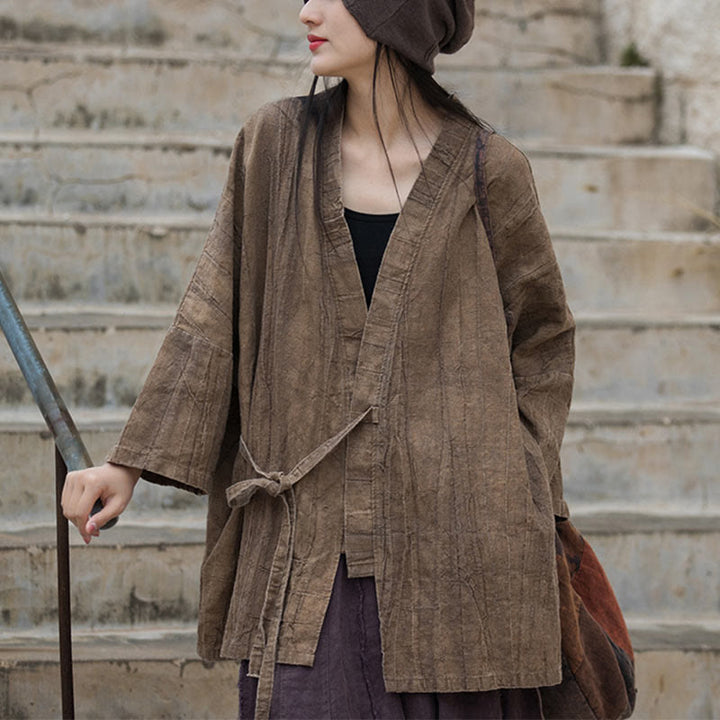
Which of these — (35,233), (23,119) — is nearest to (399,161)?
(35,233)

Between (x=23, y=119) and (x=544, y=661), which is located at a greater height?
(x=23, y=119)

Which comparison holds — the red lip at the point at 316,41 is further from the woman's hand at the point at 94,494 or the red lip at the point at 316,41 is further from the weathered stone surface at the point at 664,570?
the weathered stone surface at the point at 664,570

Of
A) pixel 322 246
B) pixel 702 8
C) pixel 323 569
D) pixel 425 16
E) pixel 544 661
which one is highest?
pixel 702 8

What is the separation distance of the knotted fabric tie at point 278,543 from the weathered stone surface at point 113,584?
1153 millimetres

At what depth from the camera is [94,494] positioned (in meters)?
2.03

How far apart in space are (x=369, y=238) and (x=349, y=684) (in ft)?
2.28

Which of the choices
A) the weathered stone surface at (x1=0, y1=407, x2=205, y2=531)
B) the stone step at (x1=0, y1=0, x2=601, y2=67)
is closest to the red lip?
the weathered stone surface at (x1=0, y1=407, x2=205, y2=531)

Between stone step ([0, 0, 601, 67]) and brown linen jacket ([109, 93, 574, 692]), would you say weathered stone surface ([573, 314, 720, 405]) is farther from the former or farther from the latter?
brown linen jacket ([109, 93, 574, 692])

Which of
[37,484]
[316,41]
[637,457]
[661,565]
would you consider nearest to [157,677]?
[37,484]

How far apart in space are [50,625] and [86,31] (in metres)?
2.41

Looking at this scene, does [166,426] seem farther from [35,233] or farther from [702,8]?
[702,8]

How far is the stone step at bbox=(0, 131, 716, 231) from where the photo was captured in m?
4.11

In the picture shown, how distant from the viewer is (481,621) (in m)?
2.05

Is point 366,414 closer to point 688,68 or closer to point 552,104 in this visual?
point 552,104
